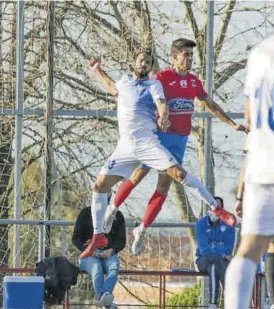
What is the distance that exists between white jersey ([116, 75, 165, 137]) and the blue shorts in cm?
13

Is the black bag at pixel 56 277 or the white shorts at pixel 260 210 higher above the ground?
the white shorts at pixel 260 210

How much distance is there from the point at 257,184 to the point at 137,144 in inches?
181

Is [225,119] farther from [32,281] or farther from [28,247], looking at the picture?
[28,247]

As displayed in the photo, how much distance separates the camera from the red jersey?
10141 mm

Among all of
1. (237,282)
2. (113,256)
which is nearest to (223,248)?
(113,256)

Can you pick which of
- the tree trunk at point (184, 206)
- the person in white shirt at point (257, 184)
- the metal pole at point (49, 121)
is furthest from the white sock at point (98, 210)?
the person in white shirt at point (257, 184)

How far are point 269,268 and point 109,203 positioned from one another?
3.79 meters

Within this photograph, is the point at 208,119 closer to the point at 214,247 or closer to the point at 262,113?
the point at 214,247

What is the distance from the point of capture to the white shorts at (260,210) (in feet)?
17.9

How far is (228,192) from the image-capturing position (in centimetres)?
1397

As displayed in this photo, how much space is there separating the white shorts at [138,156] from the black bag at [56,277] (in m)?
0.92

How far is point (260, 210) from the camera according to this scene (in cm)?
548

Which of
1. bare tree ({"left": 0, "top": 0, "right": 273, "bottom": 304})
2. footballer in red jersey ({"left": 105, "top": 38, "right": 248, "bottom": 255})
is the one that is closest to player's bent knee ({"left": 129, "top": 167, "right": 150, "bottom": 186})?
footballer in red jersey ({"left": 105, "top": 38, "right": 248, "bottom": 255})

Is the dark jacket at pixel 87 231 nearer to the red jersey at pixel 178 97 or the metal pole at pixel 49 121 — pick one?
the red jersey at pixel 178 97
